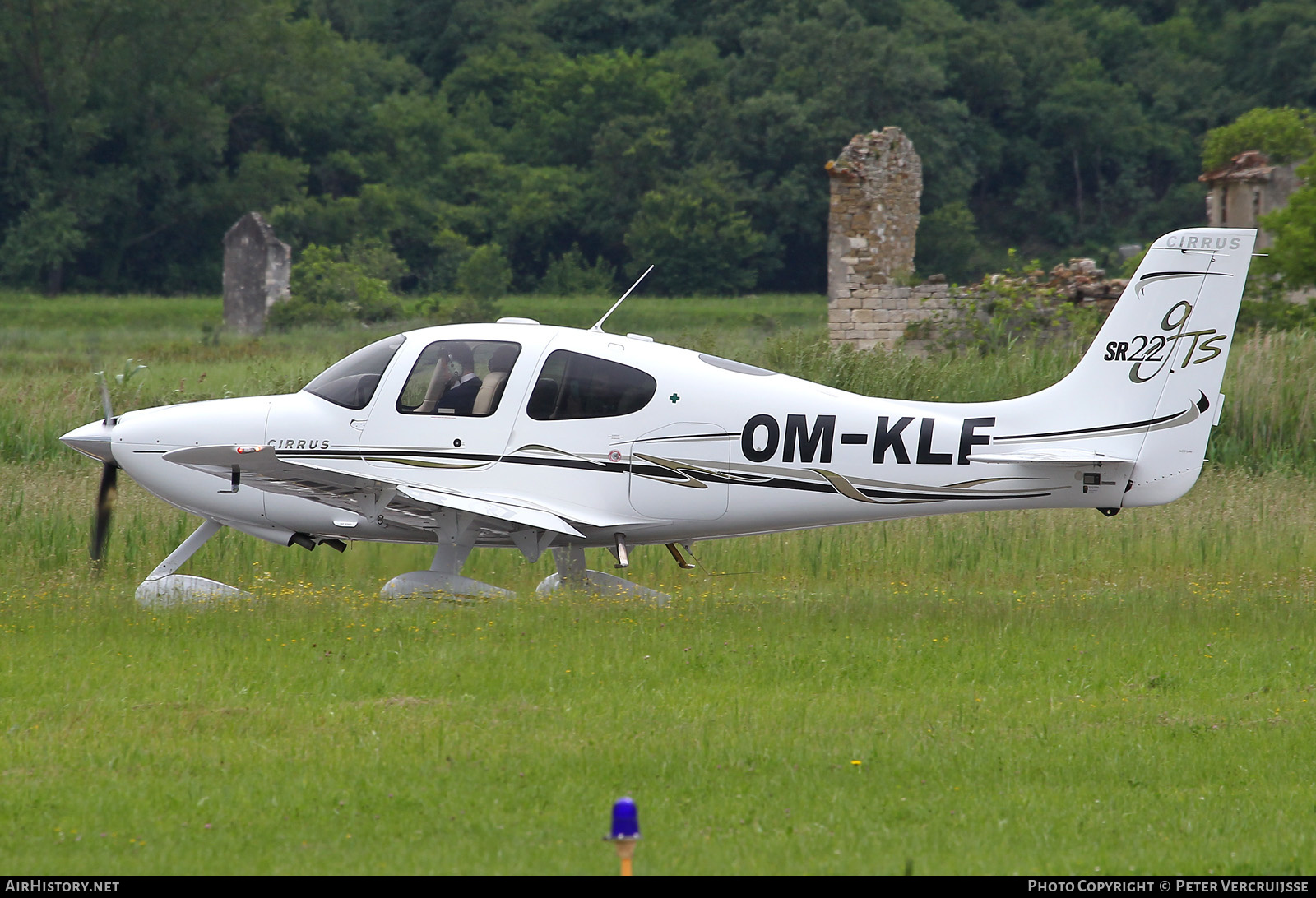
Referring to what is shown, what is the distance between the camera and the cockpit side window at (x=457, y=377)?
32.3 feet

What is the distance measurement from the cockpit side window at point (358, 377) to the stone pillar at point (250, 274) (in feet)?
110

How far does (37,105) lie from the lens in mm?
57250

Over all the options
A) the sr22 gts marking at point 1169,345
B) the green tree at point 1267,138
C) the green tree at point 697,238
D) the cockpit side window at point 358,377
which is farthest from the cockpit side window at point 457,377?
the green tree at point 697,238

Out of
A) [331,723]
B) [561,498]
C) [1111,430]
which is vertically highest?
[1111,430]

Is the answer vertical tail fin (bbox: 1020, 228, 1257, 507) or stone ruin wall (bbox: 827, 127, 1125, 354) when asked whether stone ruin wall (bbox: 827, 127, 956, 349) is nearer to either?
stone ruin wall (bbox: 827, 127, 1125, 354)

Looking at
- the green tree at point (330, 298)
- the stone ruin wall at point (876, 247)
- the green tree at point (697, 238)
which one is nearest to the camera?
the stone ruin wall at point (876, 247)

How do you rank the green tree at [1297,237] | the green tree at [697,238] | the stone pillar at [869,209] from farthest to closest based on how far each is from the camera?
the green tree at [697,238]
the stone pillar at [869,209]
the green tree at [1297,237]

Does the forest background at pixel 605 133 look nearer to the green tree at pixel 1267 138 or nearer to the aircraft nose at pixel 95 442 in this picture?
the green tree at pixel 1267 138

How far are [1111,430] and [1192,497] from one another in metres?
5.00

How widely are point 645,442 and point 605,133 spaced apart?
5528 cm

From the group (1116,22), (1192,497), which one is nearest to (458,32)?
(1116,22)

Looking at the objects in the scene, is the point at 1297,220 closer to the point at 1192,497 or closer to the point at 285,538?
the point at 1192,497

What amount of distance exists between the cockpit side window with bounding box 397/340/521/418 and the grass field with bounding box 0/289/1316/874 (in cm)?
134

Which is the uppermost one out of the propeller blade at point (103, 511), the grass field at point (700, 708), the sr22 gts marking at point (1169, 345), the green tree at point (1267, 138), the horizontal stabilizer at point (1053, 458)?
the green tree at point (1267, 138)
